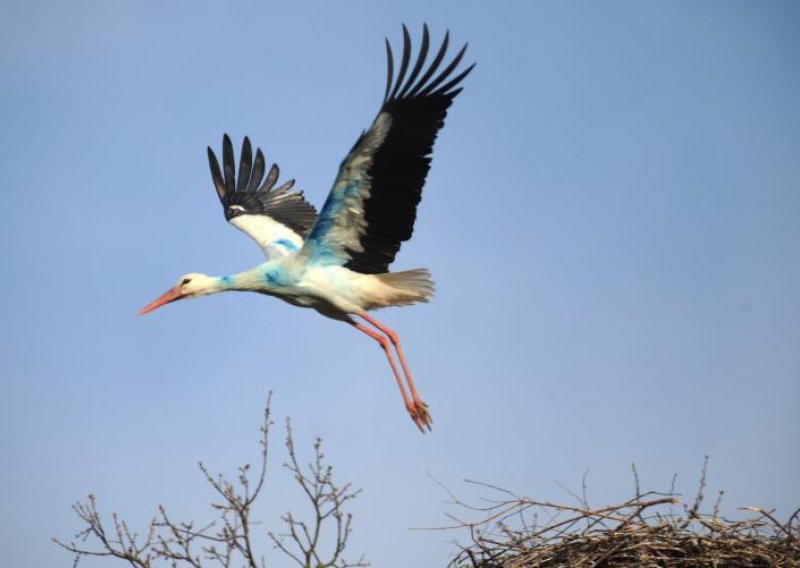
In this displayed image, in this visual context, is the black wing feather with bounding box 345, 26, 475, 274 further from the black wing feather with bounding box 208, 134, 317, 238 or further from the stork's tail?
the black wing feather with bounding box 208, 134, 317, 238

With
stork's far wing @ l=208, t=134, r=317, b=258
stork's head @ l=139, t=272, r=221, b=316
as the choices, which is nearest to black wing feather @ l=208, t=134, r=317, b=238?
stork's far wing @ l=208, t=134, r=317, b=258

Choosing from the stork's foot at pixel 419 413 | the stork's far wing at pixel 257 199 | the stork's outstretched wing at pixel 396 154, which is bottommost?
the stork's foot at pixel 419 413

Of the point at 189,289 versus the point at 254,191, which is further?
the point at 254,191

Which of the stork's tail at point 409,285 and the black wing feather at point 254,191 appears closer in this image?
the stork's tail at point 409,285

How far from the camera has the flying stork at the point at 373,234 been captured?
26.6 feet

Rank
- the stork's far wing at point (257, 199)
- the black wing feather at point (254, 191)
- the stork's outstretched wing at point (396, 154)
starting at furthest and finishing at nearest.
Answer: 1. the black wing feather at point (254, 191)
2. the stork's far wing at point (257, 199)
3. the stork's outstretched wing at point (396, 154)

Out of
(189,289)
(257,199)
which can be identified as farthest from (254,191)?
(189,289)

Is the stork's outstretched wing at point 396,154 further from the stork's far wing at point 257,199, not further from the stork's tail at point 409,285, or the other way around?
the stork's far wing at point 257,199

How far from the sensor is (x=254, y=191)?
11.3m

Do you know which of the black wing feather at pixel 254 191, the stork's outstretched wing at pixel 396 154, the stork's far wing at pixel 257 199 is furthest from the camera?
the black wing feather at pixel 254 191

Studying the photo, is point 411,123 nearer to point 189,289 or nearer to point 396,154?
point 396,154

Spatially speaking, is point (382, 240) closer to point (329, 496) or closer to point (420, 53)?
point (420, 53)

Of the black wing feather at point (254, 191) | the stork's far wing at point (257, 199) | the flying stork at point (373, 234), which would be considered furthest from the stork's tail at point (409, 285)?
the black wing feather at point (254, 191)

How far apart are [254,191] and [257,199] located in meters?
0.15
